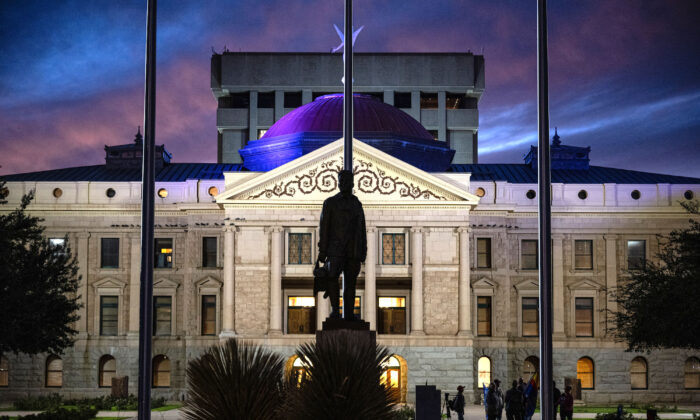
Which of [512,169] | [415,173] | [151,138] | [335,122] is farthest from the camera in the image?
[512,169]

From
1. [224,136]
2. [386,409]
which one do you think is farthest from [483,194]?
[386,409]

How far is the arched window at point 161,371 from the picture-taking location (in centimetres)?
5572

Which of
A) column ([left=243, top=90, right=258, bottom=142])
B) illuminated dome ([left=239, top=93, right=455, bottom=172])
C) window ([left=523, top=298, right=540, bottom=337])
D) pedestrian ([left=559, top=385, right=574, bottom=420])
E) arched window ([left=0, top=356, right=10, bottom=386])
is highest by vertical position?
column ([left=243, top=90, right=258, bottom=142])

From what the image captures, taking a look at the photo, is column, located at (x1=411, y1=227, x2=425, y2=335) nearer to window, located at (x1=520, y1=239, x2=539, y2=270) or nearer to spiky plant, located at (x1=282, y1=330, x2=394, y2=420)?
window, located at (x1=520, y1=239, x2=539, y2=270)

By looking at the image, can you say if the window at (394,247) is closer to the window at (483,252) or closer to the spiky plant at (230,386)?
the window at (483,252)

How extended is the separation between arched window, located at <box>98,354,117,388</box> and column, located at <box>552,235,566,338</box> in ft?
93.7

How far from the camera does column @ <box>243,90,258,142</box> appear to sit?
81.4 m

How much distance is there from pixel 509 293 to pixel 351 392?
47.3 meters

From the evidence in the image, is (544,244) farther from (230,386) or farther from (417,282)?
(417,282)

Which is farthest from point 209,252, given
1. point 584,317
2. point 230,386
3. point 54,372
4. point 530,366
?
point 230,386

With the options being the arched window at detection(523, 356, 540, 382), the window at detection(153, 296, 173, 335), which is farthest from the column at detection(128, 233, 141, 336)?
the arched window at detection(523, 356, 540, 382)

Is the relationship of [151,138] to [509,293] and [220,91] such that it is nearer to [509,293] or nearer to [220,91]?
[509,293]

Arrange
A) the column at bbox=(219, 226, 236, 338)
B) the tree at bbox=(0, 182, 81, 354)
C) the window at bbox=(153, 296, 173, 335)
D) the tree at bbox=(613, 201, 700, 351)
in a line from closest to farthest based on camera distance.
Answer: the tree at bbox=(0, 182, 81, 354)
the tree at bbox=(613, 201, 700, 351)
the column at bbox=(219, 226, 236, 338)
the window at bbox=(153, 296, 173, 335)

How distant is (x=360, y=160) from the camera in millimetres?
51438
